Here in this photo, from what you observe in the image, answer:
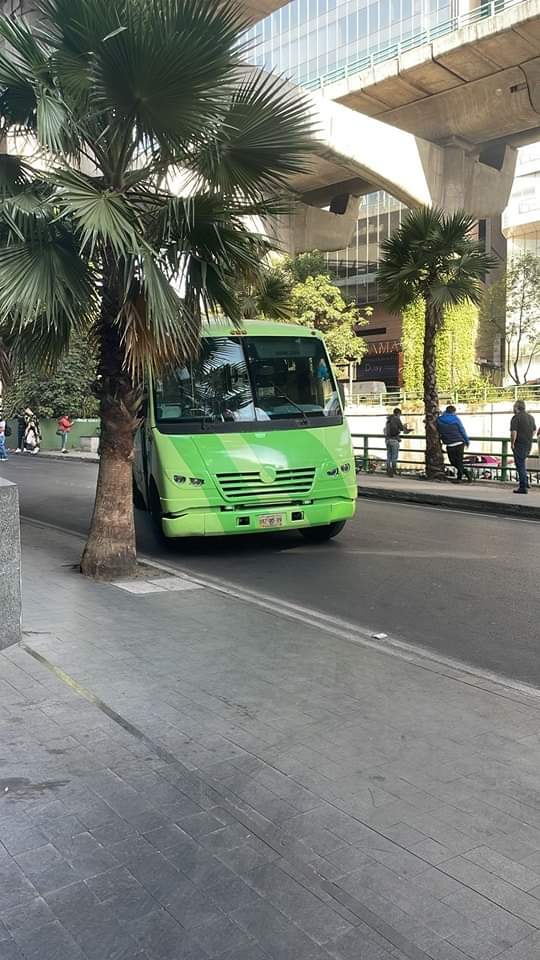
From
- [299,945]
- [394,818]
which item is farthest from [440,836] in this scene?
[299,945]

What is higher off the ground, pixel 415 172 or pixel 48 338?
pixel 415 172

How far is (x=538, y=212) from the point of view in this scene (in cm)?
5356

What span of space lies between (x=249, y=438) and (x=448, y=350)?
122 feet

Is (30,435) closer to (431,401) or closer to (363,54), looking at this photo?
(431,401)

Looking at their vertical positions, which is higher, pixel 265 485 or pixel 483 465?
pixel 265 485

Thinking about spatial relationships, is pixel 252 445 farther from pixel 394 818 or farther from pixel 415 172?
pixel 415 172

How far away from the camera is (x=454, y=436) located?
19.1 m

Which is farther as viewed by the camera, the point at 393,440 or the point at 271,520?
the point at 393,440

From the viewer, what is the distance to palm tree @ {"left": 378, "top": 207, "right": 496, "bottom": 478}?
63.4 ft

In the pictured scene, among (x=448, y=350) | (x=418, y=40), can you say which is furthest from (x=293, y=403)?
(x=448, y=350)

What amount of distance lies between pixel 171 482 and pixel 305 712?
5024 millimetres

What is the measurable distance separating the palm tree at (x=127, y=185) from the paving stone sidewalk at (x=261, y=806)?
10.3 feet

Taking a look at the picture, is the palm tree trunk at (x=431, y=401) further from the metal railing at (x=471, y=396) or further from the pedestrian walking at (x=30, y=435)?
the pedestrian walking at (x=30, y=435)

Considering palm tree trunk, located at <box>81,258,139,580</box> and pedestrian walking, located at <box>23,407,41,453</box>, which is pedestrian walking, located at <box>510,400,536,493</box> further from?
pedestrian walking, located at <box>23,407,41,453</box>
